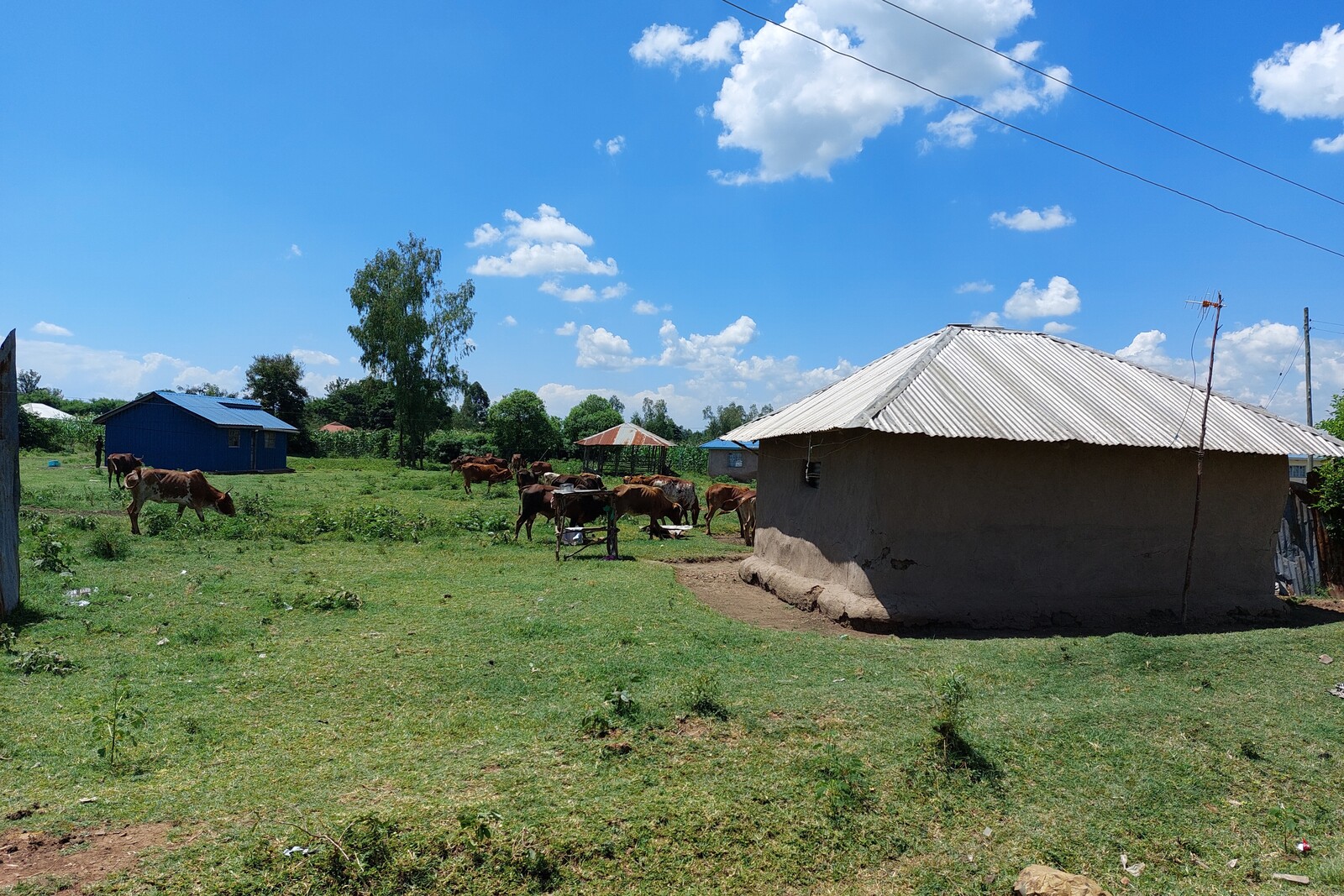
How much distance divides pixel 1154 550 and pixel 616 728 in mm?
9626

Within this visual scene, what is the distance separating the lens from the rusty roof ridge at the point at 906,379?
9531 mm

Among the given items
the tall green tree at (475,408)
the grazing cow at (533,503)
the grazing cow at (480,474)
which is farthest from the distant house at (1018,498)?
the tall green tree at (475,408)

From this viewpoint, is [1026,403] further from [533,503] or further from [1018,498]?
[533,503]

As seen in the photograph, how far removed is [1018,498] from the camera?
10.5 metres

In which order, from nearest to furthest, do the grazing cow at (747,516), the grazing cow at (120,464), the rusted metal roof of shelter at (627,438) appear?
the grazing cow at (747,516) → the grazing cow at (120,464) → the rusted metal roof of shelter at (627,438)

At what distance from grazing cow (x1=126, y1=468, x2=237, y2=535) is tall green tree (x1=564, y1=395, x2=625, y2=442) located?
32.2m

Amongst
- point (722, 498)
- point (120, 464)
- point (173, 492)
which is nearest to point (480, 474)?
point (722, 498)

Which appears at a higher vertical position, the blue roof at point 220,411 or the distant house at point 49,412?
the blue roof at point 220,411

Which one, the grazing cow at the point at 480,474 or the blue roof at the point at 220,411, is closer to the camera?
the grazing cow at the point at 480,474

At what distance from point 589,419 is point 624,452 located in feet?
11.0

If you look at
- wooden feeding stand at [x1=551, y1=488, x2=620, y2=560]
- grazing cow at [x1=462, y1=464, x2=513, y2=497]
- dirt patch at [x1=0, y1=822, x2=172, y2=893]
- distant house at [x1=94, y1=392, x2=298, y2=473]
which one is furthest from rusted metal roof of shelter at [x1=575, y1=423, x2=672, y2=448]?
dirt patch at [x1=0, y1=822, x2=172, y2=893]

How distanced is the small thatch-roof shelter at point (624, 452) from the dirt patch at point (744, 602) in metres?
20.9

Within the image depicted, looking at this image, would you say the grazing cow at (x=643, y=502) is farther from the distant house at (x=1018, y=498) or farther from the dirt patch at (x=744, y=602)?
the distant house at (x=1018, y=498)

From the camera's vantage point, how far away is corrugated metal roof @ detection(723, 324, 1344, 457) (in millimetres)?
10133
